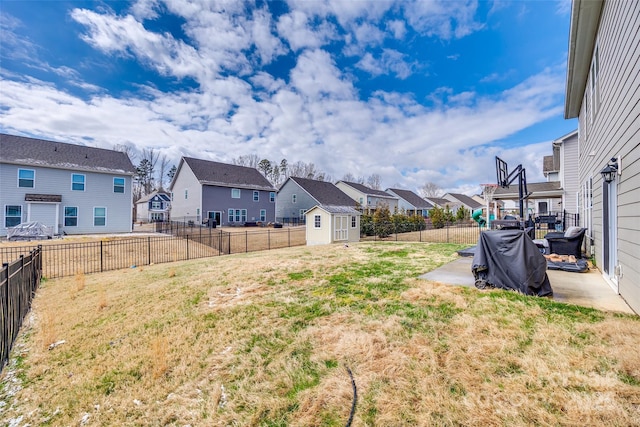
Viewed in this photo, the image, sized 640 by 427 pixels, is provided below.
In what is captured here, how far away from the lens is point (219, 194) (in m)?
28.2

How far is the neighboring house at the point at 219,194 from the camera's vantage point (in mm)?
27359

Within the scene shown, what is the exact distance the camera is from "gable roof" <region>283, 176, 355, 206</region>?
110ft

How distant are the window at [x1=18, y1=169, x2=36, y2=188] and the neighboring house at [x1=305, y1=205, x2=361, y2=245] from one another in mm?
19688

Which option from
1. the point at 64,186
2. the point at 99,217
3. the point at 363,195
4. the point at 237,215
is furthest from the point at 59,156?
the point at 363,195

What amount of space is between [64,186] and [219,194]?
11.7 metres

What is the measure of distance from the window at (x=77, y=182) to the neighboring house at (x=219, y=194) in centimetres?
868

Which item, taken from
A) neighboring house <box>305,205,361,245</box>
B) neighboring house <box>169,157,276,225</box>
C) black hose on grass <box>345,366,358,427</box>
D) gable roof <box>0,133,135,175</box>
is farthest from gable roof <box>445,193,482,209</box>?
black hose on grass <box>345,366,358,427</box>

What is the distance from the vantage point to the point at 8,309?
4082 millimetres

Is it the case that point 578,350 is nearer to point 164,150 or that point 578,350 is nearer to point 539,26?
point 539,26

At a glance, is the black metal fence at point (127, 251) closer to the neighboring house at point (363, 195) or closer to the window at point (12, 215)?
the window at point (12, 215)

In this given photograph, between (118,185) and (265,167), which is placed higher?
(265,167)

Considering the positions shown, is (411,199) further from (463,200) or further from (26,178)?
(26,178)

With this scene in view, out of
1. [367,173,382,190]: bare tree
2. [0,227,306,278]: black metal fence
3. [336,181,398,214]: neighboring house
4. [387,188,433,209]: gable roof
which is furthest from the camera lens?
[367,173,382,190]: bare tree

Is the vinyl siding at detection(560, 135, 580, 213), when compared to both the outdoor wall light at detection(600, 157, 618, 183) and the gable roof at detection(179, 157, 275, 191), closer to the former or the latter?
the outdoor wall light at detection(600, 157, 618, 183)
